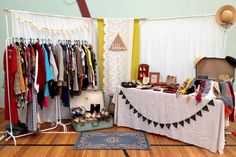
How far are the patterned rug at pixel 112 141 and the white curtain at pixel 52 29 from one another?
93 cm

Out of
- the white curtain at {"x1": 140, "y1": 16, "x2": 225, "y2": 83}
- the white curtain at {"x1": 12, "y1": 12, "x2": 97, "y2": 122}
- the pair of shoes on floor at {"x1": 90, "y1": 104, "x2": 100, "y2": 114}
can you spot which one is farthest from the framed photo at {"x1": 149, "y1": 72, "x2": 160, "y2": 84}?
the white curtain at {"x1": 12, "y1": 12, "x2": 97, "y2": 122}

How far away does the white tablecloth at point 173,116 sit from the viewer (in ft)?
8.80

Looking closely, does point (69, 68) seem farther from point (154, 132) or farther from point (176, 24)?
point (176, 24)

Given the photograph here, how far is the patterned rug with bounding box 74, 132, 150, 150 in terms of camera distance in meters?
2.79

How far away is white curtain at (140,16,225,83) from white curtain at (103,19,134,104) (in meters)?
0.26

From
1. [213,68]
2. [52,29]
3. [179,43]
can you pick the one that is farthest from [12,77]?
[213,68]

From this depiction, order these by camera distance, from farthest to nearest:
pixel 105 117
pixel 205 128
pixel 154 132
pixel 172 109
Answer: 1. pixel 105 117
2. pixel 154 132
3. pixel 172 109
4. pixel 205 128

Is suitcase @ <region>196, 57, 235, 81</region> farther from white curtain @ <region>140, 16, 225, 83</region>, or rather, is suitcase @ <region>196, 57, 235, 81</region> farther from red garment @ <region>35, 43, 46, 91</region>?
red garment @ <region>35, 43, 46, 91</region>

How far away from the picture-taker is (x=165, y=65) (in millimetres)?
3773

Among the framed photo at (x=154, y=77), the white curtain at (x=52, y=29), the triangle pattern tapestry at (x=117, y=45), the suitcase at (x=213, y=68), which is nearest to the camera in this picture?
the suitcase at (x=213, y=68)

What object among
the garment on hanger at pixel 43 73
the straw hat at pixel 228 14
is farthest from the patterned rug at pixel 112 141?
the straw hat at pixel 228 14

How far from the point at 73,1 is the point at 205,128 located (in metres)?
3.36

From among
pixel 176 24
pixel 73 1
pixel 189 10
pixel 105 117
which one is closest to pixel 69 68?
pixel 105 117

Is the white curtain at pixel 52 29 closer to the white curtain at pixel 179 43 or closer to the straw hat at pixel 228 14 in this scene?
the white curtain at pixel 179 43
